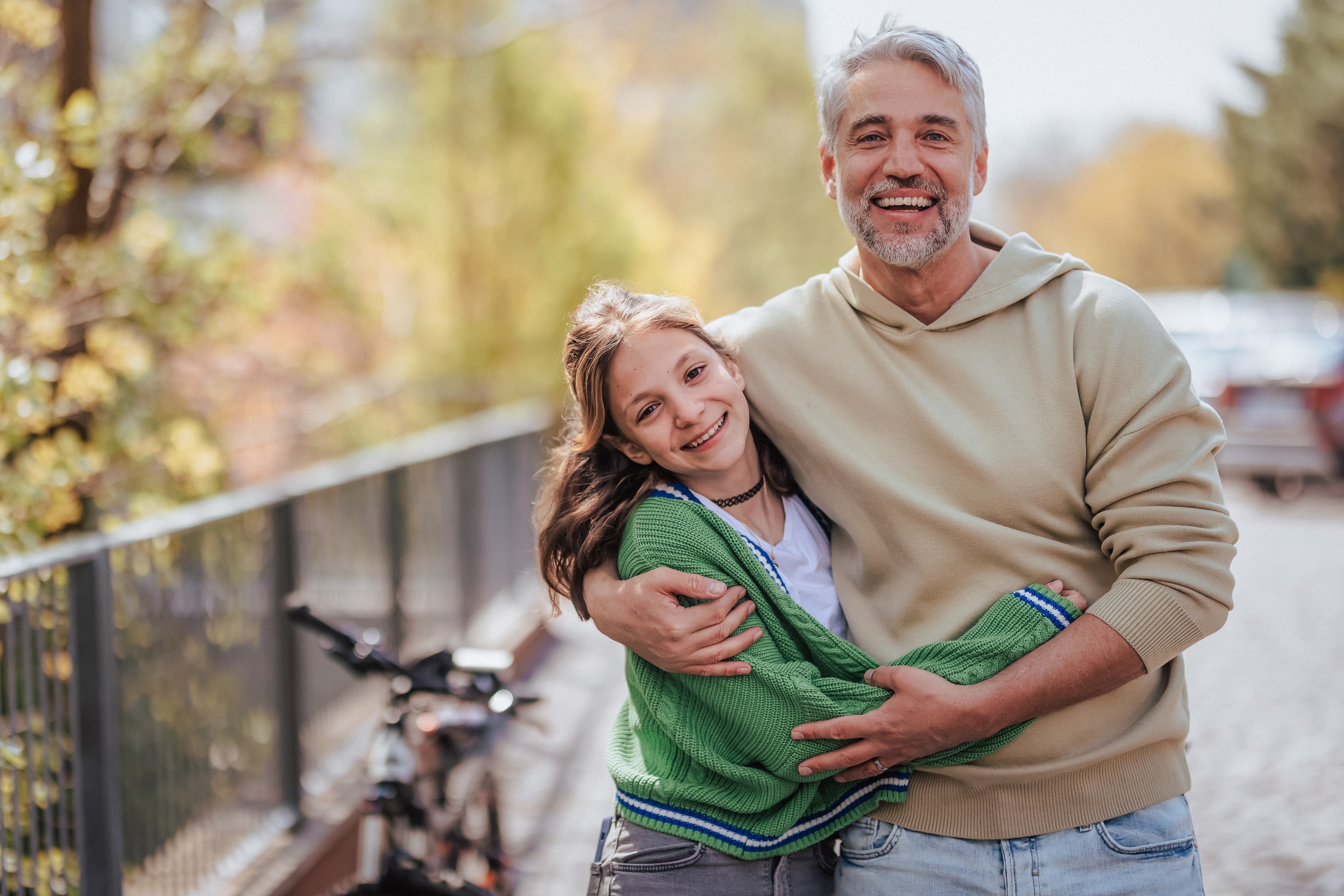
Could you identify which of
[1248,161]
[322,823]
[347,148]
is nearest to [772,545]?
[322,823]

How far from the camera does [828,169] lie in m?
2.32

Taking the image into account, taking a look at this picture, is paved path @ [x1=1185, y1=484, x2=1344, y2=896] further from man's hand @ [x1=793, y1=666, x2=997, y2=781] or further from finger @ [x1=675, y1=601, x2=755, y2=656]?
finger @ [x1=675, y1=601, x2=755, y2=656]

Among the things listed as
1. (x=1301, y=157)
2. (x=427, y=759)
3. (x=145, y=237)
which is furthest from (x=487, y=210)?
(x=1301, y=157)

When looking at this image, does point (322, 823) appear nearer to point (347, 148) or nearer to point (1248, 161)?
point (347, 148)

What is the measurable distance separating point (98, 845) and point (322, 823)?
1.54 m

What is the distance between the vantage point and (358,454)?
10.2 metres

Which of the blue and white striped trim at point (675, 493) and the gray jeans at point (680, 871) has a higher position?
the blue and white striped trim at point (675, 493)

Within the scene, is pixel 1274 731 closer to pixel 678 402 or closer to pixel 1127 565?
pixel 1127 565

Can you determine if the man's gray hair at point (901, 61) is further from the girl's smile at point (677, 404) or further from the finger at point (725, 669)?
the finger at point (725, 669)

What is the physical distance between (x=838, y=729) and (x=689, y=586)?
34cm

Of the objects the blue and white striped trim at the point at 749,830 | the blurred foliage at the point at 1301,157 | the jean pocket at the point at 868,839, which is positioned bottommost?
the jean pocket at the point at 868,839

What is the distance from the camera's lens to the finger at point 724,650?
2039 mm

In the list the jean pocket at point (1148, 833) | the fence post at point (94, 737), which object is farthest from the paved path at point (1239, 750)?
the jean pocket at point (1148, 833)

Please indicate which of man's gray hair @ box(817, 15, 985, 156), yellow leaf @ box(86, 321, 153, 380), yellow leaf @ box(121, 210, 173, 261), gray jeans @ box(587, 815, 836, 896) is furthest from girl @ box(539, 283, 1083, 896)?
yellow leaf @ box(121, 210, 173, 261)
